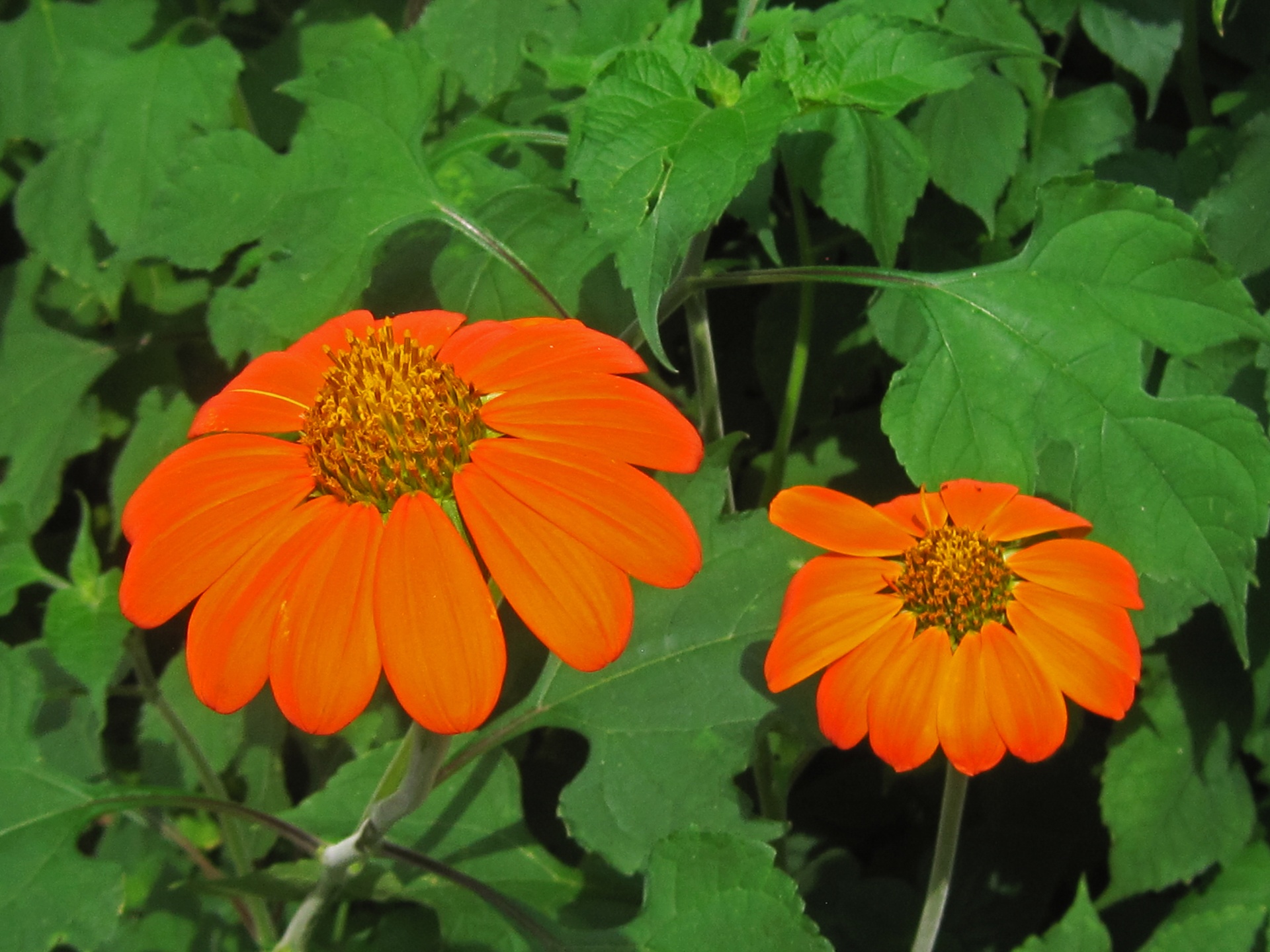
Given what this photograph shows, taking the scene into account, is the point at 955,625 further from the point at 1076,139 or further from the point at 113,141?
the point at 113,141

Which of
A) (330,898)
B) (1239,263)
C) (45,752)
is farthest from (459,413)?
(45,752)

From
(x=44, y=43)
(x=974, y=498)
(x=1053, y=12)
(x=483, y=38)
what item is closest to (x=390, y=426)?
(x=974, y=498)

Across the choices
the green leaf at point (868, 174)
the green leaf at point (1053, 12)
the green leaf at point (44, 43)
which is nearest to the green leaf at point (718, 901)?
the green leaf at point (868, 174)

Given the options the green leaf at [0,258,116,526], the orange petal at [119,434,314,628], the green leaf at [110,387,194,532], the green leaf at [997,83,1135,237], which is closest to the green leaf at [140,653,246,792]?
the green leaf at [110,387,194,532]

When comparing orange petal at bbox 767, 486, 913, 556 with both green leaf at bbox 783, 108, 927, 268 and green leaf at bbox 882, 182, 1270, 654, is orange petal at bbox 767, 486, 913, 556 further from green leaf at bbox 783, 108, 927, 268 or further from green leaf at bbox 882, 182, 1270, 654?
green leaf at bbox 783, 108, 927, 268

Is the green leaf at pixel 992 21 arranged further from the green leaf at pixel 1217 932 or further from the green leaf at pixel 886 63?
the green leaf at pixel 1217 932
